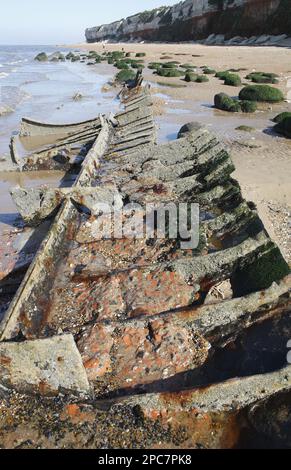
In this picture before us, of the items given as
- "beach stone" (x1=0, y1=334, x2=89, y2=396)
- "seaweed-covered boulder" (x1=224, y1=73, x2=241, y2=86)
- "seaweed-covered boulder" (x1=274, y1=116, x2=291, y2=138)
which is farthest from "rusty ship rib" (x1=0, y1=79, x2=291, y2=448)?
"seaweed-covered boulder" (x1=224, y1=73, x2=241, y2=86)

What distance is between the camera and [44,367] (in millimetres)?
3658

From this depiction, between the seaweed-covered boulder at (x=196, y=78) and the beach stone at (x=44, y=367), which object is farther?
the seaweed-covered boulder at (x=196, y=78)

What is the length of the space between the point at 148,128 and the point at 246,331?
31.0ft

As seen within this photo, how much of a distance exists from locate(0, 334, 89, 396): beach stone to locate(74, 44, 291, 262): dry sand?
14.6 ft

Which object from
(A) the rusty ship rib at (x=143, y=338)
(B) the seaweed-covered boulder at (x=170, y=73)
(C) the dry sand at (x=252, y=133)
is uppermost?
(B) the seaweed-covered boulder at (x=170, y=73)

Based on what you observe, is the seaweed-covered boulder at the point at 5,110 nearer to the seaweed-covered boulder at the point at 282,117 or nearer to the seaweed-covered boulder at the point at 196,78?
the seaweed-covered boulder at the point at 196,78

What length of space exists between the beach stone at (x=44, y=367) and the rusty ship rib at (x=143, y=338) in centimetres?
1

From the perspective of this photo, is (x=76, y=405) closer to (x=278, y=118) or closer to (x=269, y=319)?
(x=269, y=319)

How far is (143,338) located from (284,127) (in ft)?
42.4

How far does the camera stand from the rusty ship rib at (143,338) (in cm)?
355

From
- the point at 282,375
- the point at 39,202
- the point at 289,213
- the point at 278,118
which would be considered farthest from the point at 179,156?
the point at 278,118

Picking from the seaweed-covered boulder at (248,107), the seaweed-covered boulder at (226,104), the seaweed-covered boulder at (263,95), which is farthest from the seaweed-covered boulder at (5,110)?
the seaweed-covered boulder at (263,95)

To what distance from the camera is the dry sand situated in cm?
870

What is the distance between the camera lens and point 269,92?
2092cm
